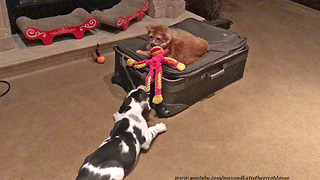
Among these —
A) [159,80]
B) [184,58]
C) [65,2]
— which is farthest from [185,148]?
[65,2]

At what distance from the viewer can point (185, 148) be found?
1.71m

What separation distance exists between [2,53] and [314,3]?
3558 mm

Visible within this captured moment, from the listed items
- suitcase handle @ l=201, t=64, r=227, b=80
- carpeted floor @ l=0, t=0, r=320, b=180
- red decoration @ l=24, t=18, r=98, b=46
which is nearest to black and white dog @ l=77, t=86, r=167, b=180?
carpeted floor @ l=0, t=0, r=320, b=180

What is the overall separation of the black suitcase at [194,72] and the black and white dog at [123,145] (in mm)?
181

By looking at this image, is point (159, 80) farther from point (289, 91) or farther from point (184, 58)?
Result: point (289, 91)

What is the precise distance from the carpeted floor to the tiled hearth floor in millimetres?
68

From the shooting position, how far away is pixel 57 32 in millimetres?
2393

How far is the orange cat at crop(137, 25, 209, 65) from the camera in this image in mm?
1884

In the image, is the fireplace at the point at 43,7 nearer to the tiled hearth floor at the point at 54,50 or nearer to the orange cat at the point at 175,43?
the tiled hearth floor at the point at 54,50

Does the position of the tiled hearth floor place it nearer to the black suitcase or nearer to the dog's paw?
the black suitcase

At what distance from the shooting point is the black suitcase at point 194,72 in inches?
73.0

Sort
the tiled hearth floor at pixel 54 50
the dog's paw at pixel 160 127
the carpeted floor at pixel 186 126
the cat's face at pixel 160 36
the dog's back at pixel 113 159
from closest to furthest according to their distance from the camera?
the dog's back at pixel 113 159
the carpeted floor at pixel 186 126
the dog's paw at pixel 160 127
the cat's face at pixel 160 36
the tiled hearth floor at pixel 54 50

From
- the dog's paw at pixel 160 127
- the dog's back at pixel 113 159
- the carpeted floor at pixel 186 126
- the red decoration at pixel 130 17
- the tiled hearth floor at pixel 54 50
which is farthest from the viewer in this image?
the red decoration at pixel 130 17

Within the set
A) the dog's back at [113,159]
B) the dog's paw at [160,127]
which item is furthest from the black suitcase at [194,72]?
the dog's back at [113,159]
